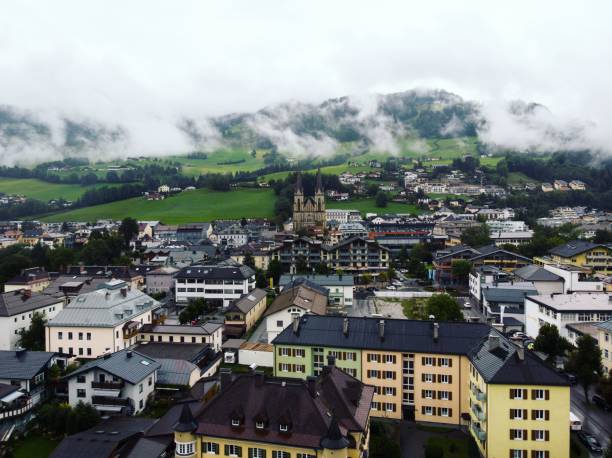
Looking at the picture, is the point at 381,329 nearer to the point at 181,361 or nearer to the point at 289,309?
the point at 289,309

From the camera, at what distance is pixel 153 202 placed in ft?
561

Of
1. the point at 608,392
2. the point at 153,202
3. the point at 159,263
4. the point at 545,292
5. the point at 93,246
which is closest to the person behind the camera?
the point at 608,392

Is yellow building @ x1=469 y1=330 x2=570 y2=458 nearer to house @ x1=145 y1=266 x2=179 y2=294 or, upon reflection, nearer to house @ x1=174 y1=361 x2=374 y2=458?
house @ x1=174 y1=361 x2=374 y2=458

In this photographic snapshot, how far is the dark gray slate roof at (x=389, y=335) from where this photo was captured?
34.2m

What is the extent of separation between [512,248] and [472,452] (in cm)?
6751

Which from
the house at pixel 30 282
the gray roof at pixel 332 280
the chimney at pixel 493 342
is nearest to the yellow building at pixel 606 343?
the chimney at pixel 493 342

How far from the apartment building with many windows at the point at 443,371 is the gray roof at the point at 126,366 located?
9478mm

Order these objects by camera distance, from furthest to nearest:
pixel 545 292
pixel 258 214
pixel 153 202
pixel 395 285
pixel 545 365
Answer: pixel 153 202 < pixel 258 214 < pixel 395 285 < pixel 545 292 < pixel 545 365

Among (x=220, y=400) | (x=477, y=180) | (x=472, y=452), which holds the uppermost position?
(x=477, y=180)

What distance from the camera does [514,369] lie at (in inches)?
1100

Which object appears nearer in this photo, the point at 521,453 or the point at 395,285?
the point at 521,453

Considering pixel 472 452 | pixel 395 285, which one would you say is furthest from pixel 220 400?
pixel 395 285

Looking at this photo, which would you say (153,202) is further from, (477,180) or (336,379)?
(336,379)

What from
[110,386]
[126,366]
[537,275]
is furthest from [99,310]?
[537,275]
